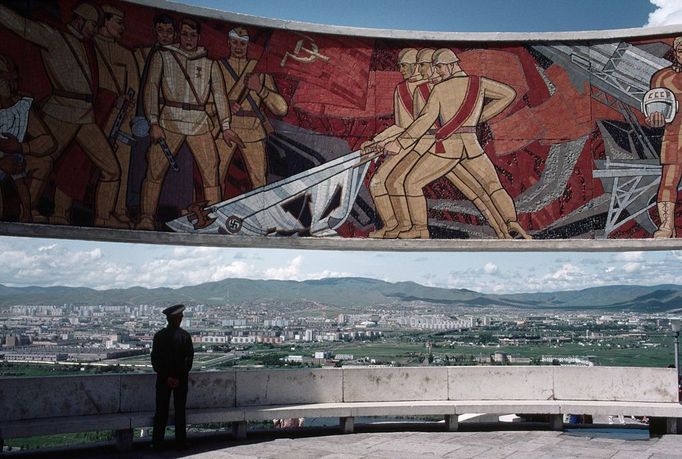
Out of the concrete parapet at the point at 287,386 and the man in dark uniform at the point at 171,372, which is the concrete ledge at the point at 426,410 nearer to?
the concrete parapet at the point at 287,386

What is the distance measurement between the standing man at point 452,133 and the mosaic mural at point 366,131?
0.09 feet

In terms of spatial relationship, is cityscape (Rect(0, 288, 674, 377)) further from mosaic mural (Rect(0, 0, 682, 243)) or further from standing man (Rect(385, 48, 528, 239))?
standing man (Rect(385, 48, 528, 239))

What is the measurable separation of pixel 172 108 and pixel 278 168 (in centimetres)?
208

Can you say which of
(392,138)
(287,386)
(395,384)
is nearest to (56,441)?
(287,386)

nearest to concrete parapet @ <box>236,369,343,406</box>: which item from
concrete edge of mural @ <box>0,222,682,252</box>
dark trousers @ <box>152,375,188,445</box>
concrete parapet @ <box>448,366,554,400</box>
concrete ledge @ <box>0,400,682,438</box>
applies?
concrete ledge @ <box>0,400,682,438</box>

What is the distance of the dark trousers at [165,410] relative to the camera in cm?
858

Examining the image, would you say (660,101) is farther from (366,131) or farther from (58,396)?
(58,396)

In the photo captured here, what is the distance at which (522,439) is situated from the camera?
9.48m

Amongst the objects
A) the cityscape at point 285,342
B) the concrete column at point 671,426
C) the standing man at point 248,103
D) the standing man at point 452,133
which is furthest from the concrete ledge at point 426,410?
the standing man at point 248,103

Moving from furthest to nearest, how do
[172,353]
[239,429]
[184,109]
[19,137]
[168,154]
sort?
[184,109]
[168,154]
[19,137]
[239,429]
[172,353]

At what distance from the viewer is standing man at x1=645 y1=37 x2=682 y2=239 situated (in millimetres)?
12391

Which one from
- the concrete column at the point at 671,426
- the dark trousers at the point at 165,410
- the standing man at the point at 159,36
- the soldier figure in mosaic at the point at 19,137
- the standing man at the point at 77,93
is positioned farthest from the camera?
the standing man at the point at 159,36

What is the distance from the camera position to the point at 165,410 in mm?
8633

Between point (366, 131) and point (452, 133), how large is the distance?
64.0 inches
